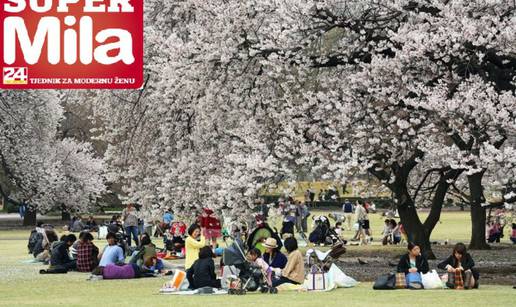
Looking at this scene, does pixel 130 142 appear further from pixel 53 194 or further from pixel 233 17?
pixel 53 194

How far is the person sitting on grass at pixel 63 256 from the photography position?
1089 inches

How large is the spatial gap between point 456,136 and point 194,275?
23.4 ft

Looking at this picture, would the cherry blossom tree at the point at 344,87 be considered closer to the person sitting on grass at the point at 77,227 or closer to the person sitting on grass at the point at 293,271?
the person sitting on grass at the point at 293,271

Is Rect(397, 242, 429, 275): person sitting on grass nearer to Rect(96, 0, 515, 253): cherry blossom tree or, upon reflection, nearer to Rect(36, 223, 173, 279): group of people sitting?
Rect(96, 0, 515, 253): cherry blossom tree

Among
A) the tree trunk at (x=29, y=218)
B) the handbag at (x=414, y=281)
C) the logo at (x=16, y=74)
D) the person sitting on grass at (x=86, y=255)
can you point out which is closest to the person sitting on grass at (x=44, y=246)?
the person sitting on grass at (x=86, y=255)

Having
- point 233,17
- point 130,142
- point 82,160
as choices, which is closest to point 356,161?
point 233,17

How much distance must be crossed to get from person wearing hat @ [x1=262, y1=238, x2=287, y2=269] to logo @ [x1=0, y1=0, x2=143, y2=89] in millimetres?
5027

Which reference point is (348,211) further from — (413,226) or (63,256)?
(63,256)

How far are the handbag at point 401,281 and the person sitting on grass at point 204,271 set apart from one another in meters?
3.46

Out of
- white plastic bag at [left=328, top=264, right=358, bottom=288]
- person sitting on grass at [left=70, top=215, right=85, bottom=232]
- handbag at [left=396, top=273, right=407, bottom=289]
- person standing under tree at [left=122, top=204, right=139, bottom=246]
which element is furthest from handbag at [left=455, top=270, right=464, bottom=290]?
person sitting on grass at [left=70, top=215, right=85, bottom=232]

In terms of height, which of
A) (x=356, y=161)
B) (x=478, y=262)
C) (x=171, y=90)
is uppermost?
(x=171, y=90)

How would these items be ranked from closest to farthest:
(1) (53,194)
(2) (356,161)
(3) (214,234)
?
(2) (356,161), (3) (214,234), (1) (53,194)

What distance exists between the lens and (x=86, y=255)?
27375mm

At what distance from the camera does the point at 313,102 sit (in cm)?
2573
